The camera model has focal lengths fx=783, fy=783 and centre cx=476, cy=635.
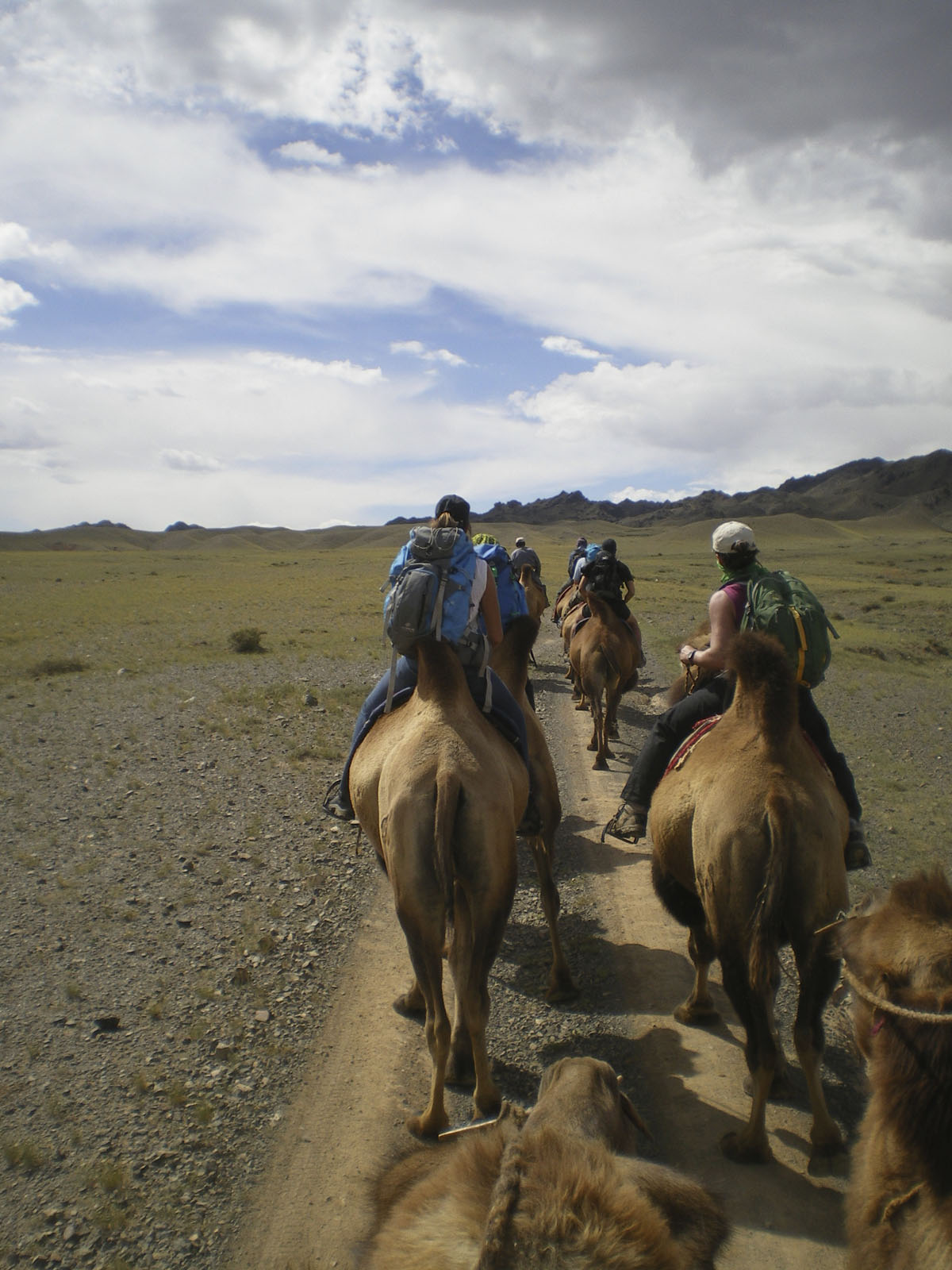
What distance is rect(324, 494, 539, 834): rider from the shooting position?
16.5ft

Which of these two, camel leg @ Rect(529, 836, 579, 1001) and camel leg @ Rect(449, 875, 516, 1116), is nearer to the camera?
camel leg @ Rect(449, 875, 516, 1116)

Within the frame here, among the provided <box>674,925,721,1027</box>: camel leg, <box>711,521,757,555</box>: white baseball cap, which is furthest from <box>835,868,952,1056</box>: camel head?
<box>711,521,757,555</box>: white baseball cap

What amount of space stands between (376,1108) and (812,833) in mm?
2693

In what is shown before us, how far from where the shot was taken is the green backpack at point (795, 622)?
470 cm

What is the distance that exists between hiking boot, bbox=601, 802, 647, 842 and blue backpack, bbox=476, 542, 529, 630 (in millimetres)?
2876

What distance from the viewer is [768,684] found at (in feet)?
13.8

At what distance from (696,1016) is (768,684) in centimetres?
225

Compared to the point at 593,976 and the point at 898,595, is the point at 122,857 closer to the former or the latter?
the point at 593,976

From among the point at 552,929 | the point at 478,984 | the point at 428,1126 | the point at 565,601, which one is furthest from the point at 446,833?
the point at 565,601

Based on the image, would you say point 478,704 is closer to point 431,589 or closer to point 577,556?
point 431,589

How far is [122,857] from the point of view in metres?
→ 7.55

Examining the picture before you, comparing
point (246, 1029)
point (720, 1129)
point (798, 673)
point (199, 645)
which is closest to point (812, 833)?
point (798, 673)

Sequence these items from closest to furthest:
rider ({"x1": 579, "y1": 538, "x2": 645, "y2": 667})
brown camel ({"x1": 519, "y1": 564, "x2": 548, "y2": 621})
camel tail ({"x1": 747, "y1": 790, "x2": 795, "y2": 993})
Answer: camel tail ({"x1": 747, "y1": 790, "x2": 795, "y2": 993}), rider ({"x1": 579, "y1": 538, "x2": 645, "y2": 667}), brown camel ({"x1": 519, "y1": 564, "x2": 548, "y2": 621})

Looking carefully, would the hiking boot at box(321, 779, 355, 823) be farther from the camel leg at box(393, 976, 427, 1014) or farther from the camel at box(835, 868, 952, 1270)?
the camel at box(835, 868, 952, 1270)
